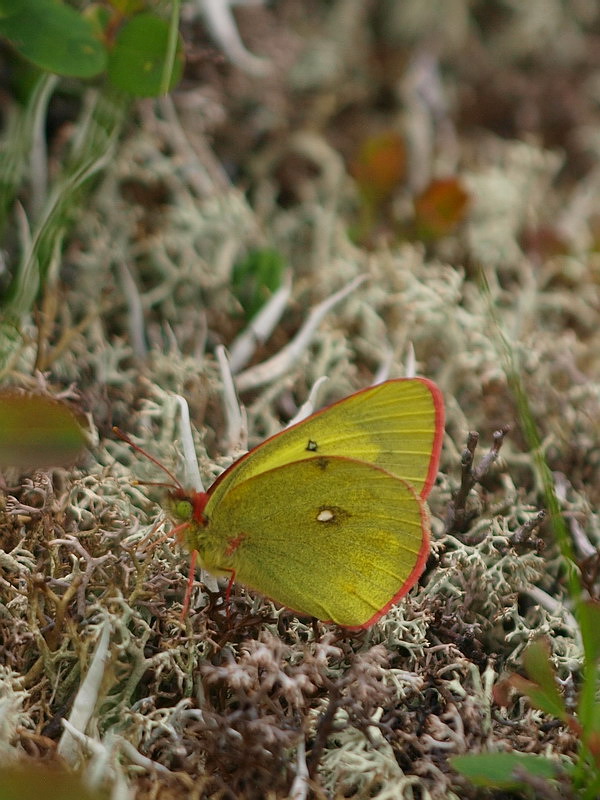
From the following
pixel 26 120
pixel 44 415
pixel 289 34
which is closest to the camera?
pixel 44 415

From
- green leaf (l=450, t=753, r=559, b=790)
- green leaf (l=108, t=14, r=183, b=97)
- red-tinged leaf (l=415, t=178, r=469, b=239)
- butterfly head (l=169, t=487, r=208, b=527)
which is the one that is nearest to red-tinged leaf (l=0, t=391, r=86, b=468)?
butterfly head (l=169, t=487, r=208, b=527)

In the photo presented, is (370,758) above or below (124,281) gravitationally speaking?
below

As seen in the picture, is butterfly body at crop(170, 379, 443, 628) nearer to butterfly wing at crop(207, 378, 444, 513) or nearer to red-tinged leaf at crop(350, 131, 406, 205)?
butterfly wing at crop(207, 378, 444, 513)

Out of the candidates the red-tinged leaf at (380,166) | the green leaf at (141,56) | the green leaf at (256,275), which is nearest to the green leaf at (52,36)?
the green leaf at (141,56)

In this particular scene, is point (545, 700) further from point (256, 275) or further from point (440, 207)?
point (440, 207)

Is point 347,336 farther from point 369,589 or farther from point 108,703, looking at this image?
point 108,703

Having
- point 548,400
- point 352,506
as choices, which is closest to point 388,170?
point 548,400
